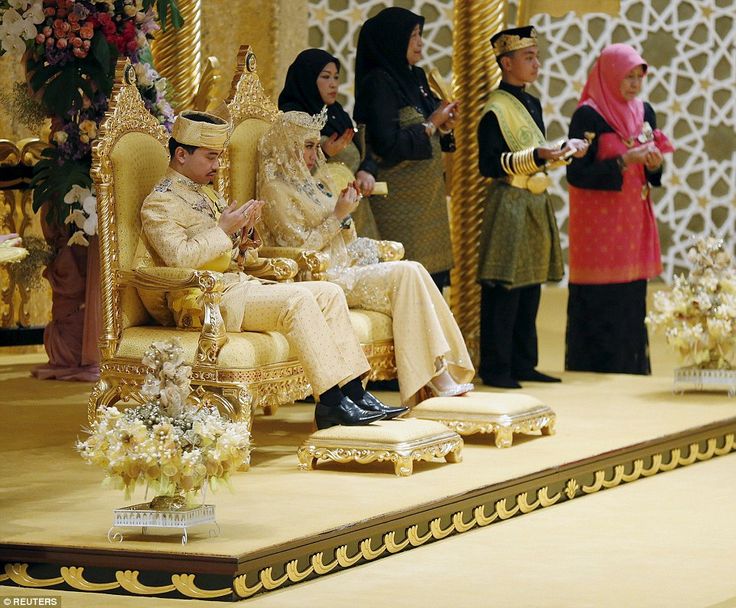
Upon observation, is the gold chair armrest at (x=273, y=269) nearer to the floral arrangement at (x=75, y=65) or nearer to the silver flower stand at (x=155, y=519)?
the floral arrangement at (x=75, y=65)

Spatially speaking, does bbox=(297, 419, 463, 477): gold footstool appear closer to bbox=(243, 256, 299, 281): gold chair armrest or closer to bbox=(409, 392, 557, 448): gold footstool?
bbox=(409, 392, 557, 448): gold footstool

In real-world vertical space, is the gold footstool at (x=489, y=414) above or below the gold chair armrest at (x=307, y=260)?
below

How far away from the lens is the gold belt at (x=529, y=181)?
25.7 feet

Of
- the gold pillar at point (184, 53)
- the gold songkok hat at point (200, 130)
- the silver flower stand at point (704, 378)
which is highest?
the gold pillar at point (184, 53)

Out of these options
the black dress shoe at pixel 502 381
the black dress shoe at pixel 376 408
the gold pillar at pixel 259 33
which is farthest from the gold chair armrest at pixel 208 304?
the gold pillar at pixel 259 33

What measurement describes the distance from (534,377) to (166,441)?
395 cm

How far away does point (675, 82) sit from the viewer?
40.4ft

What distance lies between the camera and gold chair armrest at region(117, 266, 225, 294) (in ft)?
18.6

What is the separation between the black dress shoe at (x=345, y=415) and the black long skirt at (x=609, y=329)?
2843mm

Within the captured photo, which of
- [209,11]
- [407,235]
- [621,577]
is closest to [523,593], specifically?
[621,577]

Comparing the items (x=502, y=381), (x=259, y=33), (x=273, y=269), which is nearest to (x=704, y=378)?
(x=502, y=381)

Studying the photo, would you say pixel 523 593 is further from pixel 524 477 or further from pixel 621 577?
pixel 524 477

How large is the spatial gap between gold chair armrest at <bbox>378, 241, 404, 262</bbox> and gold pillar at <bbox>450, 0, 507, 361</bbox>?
154 centimetres

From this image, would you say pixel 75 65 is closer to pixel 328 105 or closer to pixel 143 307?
pixel 328 105
